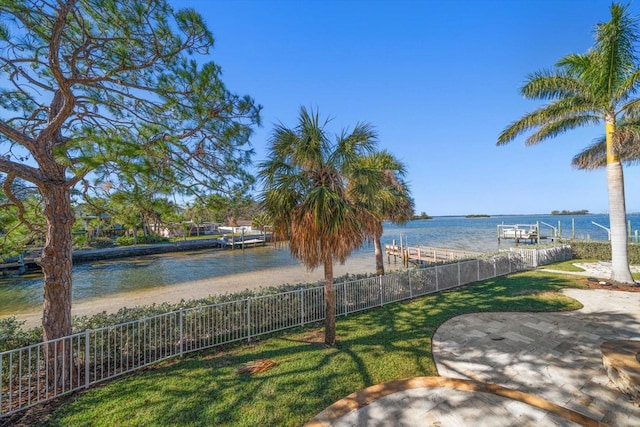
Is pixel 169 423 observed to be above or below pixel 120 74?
below

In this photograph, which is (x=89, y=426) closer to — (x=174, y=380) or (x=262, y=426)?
(x=174, y=380)

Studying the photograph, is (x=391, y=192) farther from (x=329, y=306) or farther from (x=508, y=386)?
(x=508, y=386)

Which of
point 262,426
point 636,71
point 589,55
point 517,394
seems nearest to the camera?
point 262,426

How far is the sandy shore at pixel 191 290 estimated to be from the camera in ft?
38.5

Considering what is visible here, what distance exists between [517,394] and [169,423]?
4.92m

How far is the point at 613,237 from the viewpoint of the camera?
9.60m

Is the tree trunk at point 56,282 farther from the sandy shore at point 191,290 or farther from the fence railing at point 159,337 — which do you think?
the sandy shore at point 191,290

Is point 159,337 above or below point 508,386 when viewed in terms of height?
above

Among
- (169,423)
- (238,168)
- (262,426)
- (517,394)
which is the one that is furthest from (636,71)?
(169,423)

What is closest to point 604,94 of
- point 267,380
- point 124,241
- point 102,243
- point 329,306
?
point 329,306

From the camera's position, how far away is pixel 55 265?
177 inches

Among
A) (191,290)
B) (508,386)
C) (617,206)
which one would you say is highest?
(617,206)

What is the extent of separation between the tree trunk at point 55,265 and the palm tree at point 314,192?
3.46 metres

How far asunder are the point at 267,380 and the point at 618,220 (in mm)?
12895
